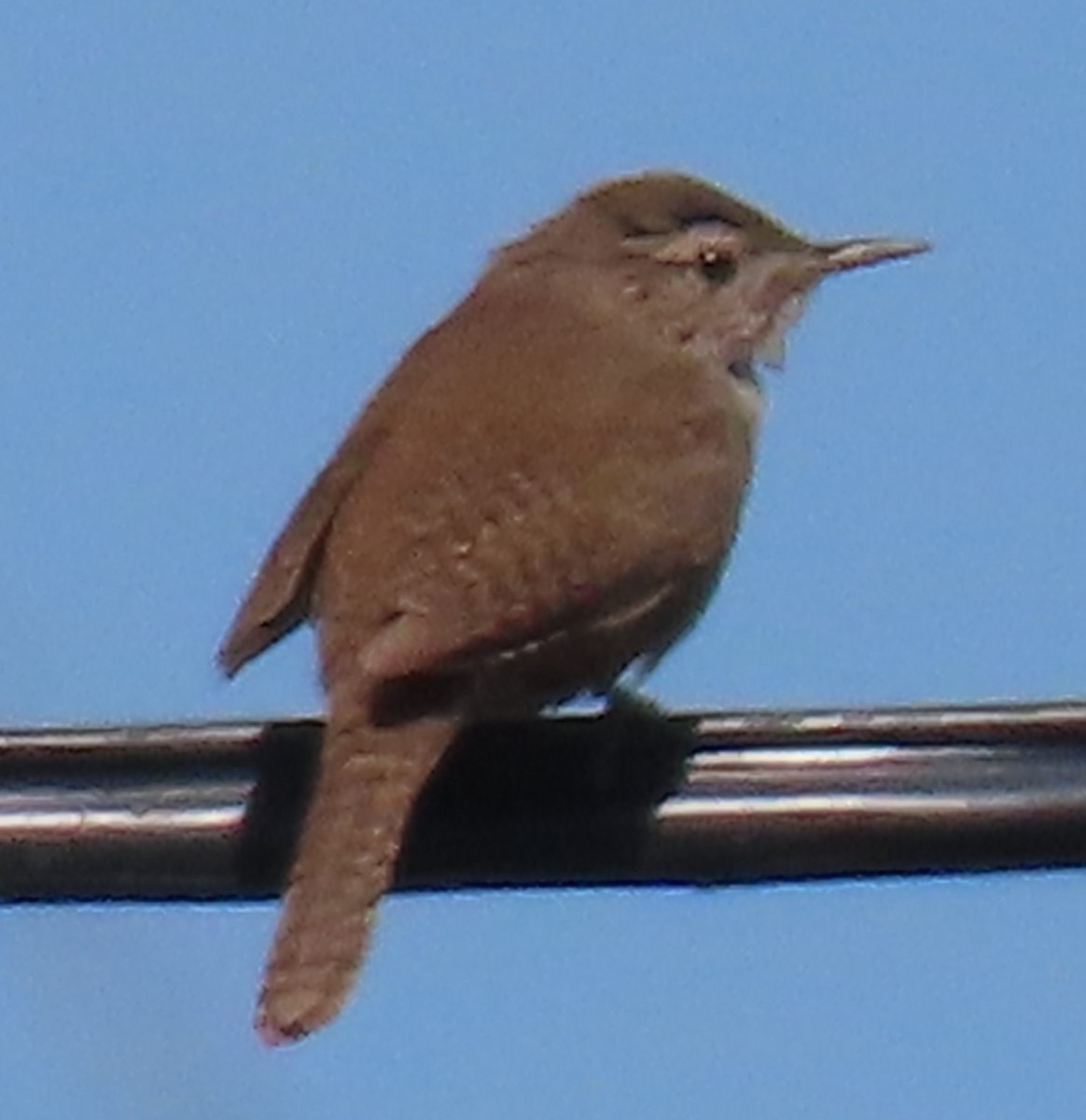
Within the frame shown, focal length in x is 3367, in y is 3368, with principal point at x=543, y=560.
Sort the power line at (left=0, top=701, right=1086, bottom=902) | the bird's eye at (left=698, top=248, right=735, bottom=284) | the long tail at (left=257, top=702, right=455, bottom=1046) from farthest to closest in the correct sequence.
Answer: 1. the bird's eye at (left=698, top=248, right=735, bottom=284)
2. the long tail at (left=257, top=702, right=455, bottom=1046)
3. the power line at (left=0, top=701, right=1086, bottom=902)

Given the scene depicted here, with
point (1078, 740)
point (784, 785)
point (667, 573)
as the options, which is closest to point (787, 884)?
point (784, 785)

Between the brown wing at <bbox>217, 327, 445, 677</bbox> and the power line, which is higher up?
the power line

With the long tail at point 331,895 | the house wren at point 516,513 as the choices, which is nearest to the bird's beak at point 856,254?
the house wren at point 516,513

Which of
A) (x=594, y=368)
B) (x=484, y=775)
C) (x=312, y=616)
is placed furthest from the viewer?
(x=594, y=368)

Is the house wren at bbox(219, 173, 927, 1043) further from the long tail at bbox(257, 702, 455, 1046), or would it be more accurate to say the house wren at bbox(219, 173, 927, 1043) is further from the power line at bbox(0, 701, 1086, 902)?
the power line at bbox(0, 701, 1086, 902)

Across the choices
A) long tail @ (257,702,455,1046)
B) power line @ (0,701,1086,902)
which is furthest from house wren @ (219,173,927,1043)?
power line @ (0,701,1086,902)

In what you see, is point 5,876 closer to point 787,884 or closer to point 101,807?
point 101,807

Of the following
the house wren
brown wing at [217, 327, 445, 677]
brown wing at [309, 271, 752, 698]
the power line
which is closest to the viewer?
the power line

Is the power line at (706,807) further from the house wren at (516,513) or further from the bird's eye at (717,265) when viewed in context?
the bird's eye at (717,265)
